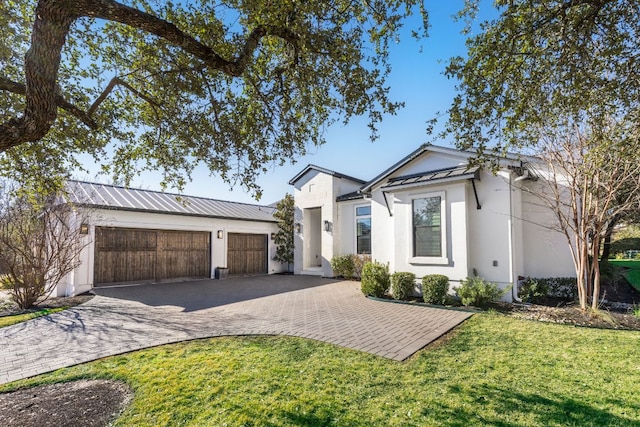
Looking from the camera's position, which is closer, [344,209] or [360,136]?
[360,136]

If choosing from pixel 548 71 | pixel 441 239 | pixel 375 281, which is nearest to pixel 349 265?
pixel 375 281

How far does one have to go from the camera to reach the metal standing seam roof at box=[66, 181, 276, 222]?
1334 centimetres

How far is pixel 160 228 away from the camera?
15234 millimetres

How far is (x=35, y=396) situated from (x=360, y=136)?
21.4ft

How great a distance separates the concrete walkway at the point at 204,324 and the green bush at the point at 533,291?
2.64 meters

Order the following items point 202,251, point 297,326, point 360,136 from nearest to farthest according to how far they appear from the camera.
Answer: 1. point 360,136
2. point 297,326
3. point 202,251

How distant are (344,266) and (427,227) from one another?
19.9 ft

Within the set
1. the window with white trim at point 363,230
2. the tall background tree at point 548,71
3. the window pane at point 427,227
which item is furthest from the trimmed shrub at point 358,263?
the tall background tree at point 548,71

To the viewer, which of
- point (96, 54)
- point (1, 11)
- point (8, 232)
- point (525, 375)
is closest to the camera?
point (1, 11)

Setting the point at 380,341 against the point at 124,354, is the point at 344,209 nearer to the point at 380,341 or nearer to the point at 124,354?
the point at 380,341

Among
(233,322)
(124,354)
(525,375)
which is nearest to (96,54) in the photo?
(124,354)

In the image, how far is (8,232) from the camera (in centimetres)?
998

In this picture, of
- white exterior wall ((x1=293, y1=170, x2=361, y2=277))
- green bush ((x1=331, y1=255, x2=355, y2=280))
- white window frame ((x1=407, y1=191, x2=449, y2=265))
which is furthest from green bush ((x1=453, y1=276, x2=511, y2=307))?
white exterior wall ((x1=293, y1=170, x2=361, y2=277))

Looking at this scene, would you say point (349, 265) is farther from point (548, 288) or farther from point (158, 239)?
point (158, 239)
